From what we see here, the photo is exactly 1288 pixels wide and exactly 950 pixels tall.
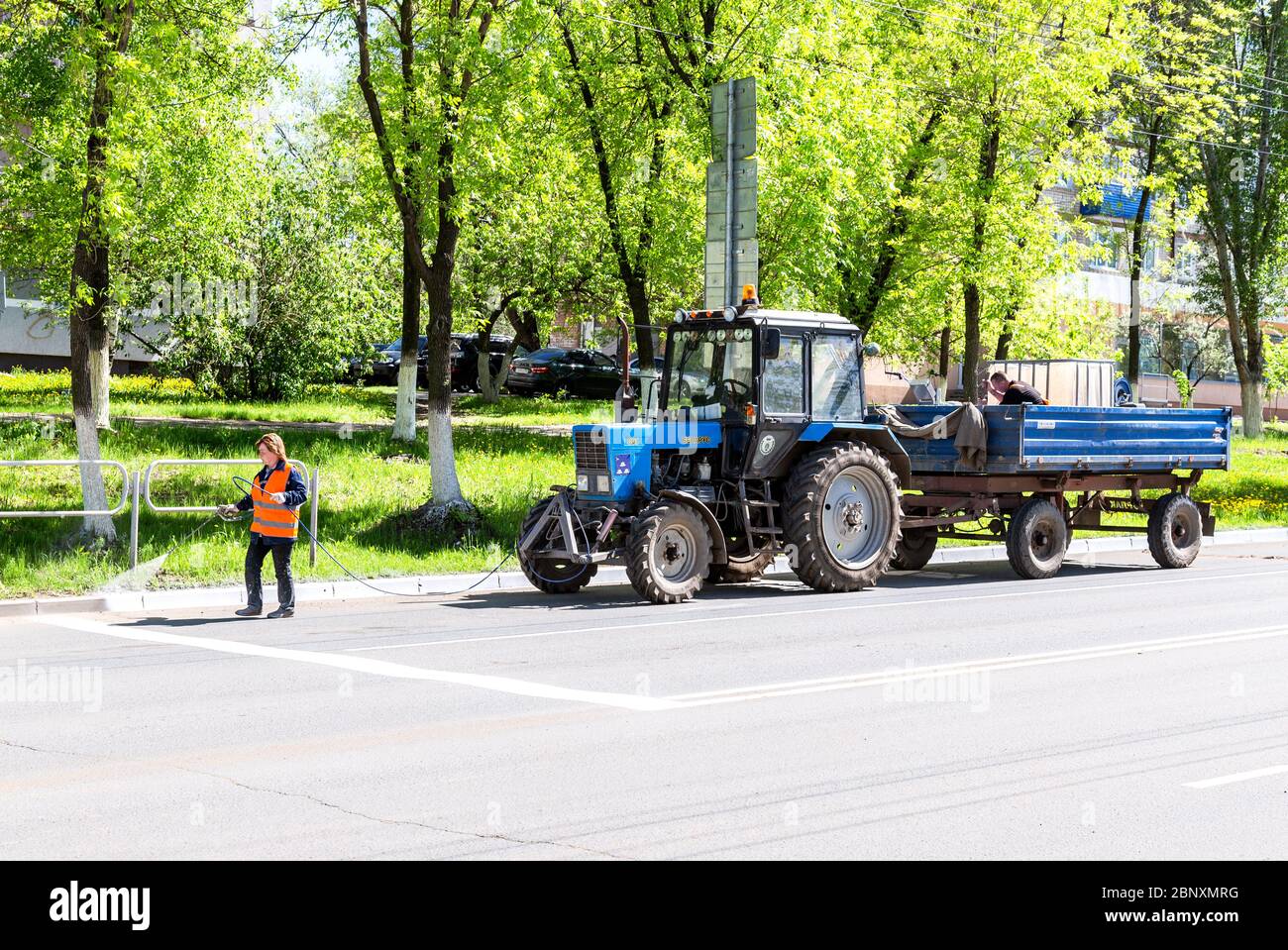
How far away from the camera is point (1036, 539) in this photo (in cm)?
1800

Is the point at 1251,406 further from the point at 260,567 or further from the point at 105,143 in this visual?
the point at 260,567

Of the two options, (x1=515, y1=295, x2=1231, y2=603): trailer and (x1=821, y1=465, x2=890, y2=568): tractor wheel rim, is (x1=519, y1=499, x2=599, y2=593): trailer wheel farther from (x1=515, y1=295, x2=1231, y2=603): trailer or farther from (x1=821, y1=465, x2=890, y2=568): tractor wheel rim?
(x1=821, y1=465, x2=890, y2=568): tractor wheel rim

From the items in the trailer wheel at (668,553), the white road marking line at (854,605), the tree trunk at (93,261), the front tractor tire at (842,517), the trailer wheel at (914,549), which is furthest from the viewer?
the trailer wheel at (914,549)

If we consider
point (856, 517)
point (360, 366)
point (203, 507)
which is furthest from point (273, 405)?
point (856, 517)

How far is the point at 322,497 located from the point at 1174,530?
11.3 m

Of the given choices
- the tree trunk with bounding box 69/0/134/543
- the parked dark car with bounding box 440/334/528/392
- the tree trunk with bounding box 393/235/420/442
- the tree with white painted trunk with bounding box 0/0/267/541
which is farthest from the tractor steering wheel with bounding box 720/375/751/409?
the parked dark car with bounding box 440/334/528/392

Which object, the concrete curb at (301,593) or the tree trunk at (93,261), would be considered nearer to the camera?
the concrete curb at (301,593)

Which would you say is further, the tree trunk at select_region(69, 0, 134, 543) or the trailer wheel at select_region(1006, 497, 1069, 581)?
the trailer wheel at select_region(1006, 497, 1069, 581)

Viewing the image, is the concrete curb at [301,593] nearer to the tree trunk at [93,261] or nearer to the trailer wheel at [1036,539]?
the tree trunk at [93,261]

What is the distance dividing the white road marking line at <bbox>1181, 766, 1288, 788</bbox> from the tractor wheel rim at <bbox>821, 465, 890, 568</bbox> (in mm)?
8217

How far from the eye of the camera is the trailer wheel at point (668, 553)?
1432 cm

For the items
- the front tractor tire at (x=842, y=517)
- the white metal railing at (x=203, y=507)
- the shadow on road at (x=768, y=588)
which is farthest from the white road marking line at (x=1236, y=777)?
the white metal railing at (x=203, y=507)

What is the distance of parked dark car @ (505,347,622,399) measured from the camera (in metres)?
41.5

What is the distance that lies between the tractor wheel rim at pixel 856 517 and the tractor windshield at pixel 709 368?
58.8 inches
